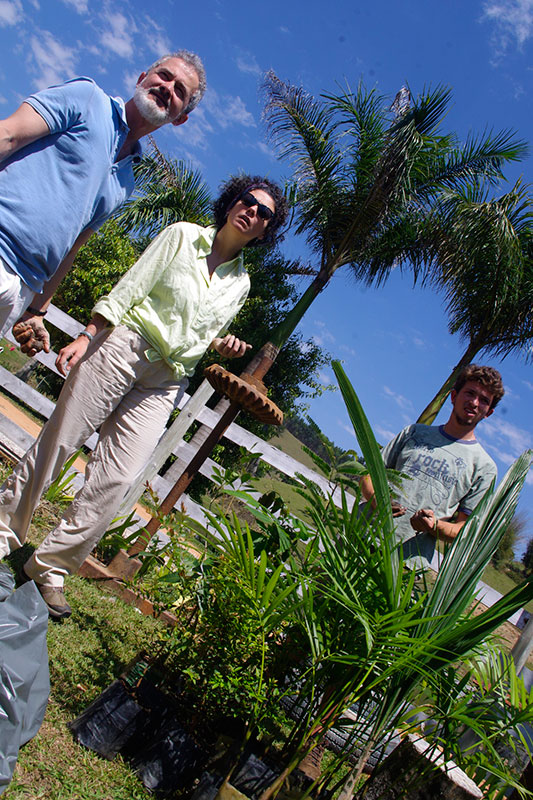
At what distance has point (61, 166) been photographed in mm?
1948

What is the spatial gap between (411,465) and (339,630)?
1.52 m

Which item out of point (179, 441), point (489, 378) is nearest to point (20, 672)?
point (489, 378)

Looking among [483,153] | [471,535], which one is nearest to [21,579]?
[471,535]

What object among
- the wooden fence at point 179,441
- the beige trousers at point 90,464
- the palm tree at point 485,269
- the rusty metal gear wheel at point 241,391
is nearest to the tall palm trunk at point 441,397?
the palm tree at point 485,269

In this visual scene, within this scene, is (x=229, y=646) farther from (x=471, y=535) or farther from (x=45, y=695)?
(x=471, y=535)

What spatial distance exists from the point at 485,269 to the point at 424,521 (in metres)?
8.34

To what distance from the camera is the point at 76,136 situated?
76.6 inches

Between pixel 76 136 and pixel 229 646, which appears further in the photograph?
pixel 76 136

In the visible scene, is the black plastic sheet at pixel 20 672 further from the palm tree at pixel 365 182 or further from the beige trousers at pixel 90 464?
the palm tree at pixel 365 182

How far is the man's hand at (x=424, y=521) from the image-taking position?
2.46 meters

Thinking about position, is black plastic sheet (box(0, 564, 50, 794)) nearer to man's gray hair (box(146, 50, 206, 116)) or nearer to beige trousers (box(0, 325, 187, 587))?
beige trousers (box(0, 325, 187, 587))

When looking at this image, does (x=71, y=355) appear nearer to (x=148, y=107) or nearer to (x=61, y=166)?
(x=61, y=166)

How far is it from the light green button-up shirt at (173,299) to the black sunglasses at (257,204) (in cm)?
23

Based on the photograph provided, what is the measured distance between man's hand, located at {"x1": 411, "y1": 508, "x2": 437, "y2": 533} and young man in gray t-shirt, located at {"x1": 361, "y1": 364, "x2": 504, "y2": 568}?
0.21 m
